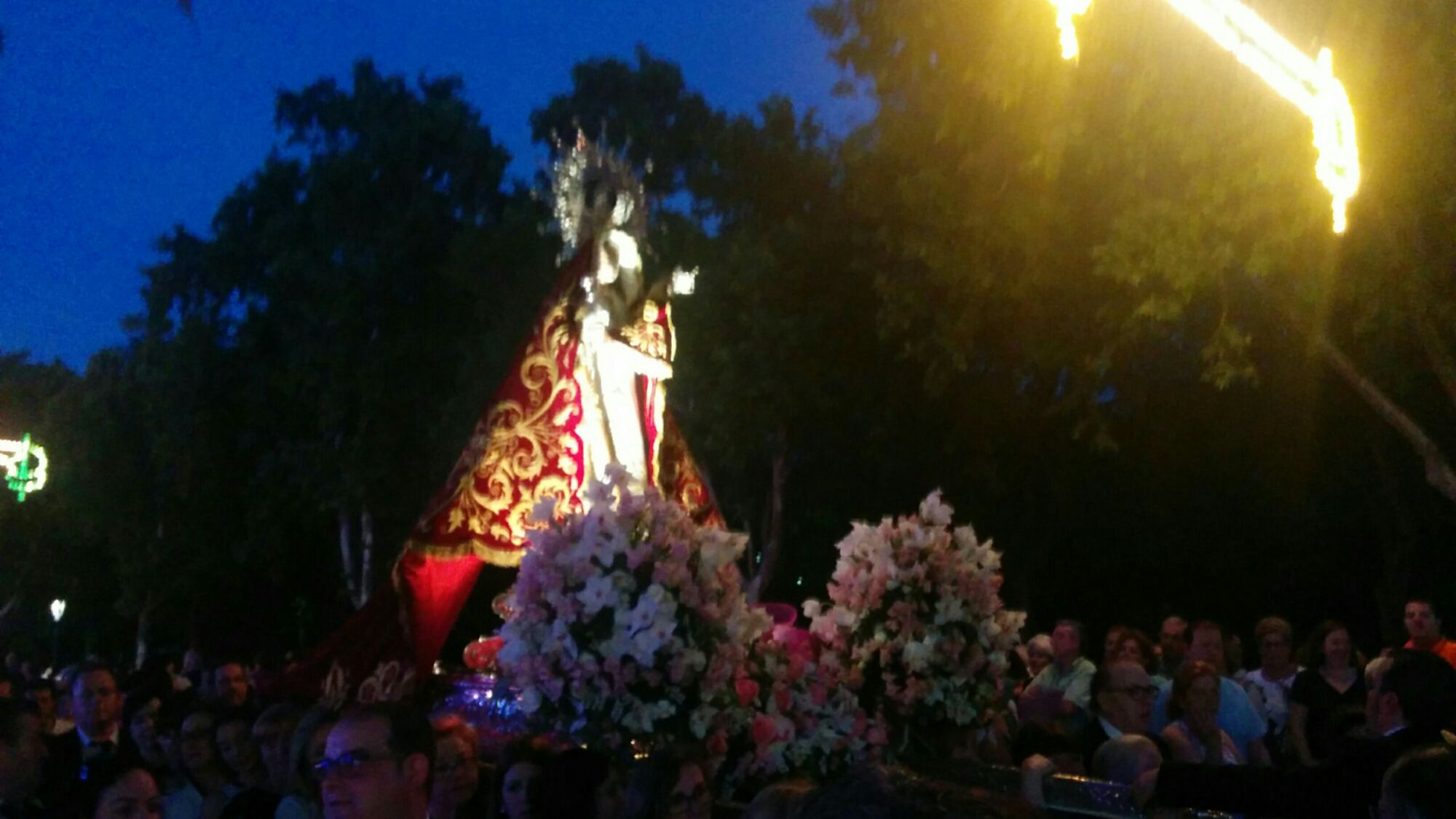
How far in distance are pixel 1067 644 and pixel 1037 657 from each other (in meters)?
1.48

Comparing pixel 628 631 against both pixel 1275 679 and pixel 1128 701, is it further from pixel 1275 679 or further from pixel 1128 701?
pixel 1275 679

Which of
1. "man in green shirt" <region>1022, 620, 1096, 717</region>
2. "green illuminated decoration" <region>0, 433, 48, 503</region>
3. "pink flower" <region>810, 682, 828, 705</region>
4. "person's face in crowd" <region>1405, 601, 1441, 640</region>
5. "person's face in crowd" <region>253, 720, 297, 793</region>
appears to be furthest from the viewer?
"green illuminated decoration" <region>0, 433, 48, 503</region>

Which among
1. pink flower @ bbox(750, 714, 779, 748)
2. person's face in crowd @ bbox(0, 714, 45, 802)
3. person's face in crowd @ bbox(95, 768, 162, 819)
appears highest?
pink flower @ bbox(750, 714, 779, 748)

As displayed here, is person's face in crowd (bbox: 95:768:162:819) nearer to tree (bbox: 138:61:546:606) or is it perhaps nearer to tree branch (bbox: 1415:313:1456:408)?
tree branch (bbox: 1415:313:1456:408)

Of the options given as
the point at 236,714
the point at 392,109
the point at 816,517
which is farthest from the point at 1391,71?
the point at 392,109

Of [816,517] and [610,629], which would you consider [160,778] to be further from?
→ [816,517]

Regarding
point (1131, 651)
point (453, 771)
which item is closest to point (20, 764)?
point (453, 771)

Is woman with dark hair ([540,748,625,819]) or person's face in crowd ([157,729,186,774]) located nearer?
woman with dark hair ([540,748,625,819])

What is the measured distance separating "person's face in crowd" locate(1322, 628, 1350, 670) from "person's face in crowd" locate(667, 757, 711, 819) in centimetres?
435

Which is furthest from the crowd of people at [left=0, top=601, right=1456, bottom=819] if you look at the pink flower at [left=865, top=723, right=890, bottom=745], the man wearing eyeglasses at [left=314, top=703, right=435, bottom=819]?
the pink flower at [left=865, top=723, right=890, bottom=745]

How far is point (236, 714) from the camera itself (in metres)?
5.09

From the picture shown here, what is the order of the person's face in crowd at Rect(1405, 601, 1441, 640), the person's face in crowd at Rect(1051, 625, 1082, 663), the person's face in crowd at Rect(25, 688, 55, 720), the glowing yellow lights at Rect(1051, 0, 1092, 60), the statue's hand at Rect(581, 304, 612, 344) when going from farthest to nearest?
the glowing yellow lights at Rect(1051, 0, 1092, 60), the person's face in crowd at Rect(25, 688, 55, 720), the person's face in crowd at Rect(1405, 601, 1441, 640), the statue's hand at Rect(581, 304, 612, 344), the person's face in crowd at Rect(1051, 625, 1082, 663)

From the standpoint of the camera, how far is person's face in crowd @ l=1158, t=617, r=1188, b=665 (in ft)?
26.2

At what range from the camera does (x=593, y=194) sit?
7590 mm
